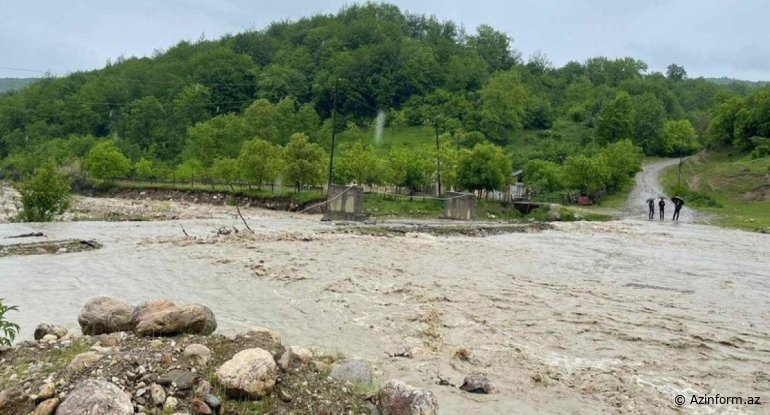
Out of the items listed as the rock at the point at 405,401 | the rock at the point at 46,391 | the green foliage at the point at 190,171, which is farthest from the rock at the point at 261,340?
the green foliage at the point at 190,171

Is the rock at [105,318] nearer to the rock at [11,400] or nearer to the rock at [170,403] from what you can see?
the rock at [11,400]

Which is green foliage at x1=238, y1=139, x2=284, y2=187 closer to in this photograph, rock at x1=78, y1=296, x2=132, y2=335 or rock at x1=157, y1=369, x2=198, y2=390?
rock at x1=78, y1=296, x2=132, y2=335

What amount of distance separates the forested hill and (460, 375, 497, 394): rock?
81.4m

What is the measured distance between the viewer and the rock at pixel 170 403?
5371 millimetres

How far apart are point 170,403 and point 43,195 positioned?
29812 millimetres

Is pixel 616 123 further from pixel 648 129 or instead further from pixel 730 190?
pixel 730 190

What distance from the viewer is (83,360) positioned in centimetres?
586

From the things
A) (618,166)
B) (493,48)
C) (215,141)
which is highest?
(493,48)

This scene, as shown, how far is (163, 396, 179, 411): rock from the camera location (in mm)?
5371

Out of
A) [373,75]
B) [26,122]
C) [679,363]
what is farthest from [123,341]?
[26,122]

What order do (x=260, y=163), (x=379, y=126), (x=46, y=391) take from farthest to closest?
(x=379, y=126)
(x=260, y=163)
(x=46, y=391)

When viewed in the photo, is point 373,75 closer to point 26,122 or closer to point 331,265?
point 26,122

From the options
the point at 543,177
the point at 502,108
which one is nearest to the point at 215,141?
the point at 543,177

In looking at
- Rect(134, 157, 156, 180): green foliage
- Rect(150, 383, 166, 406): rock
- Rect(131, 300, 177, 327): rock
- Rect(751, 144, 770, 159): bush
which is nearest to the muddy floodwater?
Rect(131, 300, 177, 327): rock
